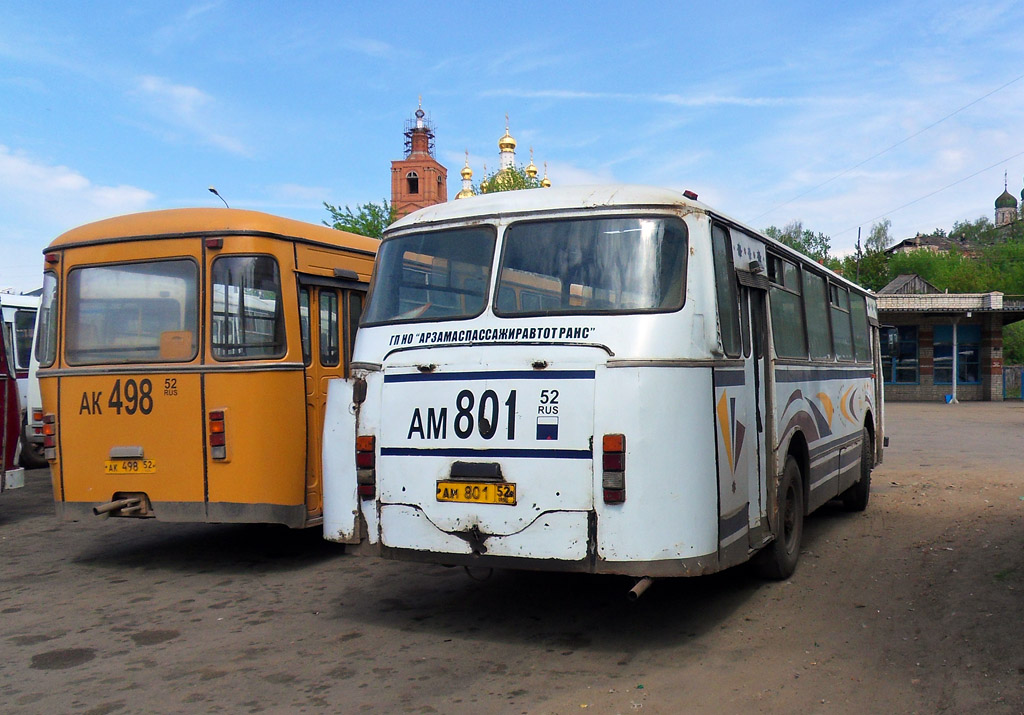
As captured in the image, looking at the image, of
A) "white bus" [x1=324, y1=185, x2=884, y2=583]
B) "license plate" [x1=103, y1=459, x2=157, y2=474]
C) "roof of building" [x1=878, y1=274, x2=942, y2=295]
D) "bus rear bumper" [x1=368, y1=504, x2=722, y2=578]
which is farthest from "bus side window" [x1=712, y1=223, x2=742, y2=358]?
"roof of building" [x1=878, y1=274, x2=942, y2=295]

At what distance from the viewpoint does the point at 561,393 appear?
5434mm

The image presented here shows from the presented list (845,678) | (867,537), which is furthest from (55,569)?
(867,537)

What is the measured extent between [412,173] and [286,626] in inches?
3824

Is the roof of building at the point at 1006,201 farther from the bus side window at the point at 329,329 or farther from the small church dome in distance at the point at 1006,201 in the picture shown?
the bus side window at the point at 329,329

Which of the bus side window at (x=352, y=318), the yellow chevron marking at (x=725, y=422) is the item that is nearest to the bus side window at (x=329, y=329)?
the bus side window at (x=352, y=318)

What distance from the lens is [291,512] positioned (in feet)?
26.0

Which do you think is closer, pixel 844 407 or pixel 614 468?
pixel 614 468

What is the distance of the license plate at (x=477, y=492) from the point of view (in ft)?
18.1

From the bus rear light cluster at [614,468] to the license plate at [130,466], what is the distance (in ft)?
14.3

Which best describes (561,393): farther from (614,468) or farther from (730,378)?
(730,378)

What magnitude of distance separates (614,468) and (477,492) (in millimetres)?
851

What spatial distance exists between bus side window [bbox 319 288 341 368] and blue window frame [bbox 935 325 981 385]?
125 feet

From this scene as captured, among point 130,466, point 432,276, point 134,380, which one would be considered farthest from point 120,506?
point 432,276

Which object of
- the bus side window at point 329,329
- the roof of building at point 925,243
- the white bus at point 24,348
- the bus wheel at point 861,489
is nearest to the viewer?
the bus side window at point 329,329
